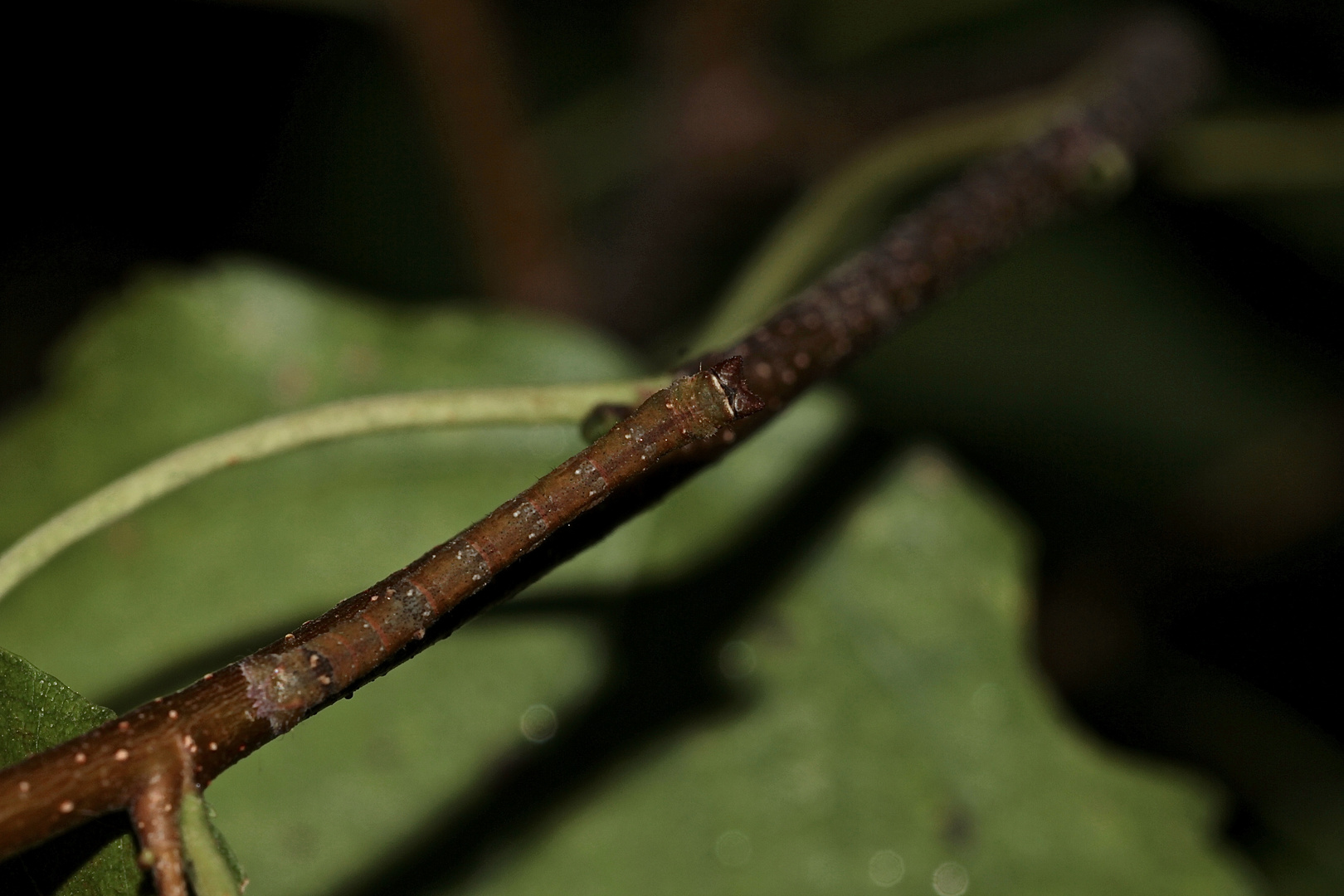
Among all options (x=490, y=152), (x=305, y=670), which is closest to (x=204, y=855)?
(x=305, y=670)

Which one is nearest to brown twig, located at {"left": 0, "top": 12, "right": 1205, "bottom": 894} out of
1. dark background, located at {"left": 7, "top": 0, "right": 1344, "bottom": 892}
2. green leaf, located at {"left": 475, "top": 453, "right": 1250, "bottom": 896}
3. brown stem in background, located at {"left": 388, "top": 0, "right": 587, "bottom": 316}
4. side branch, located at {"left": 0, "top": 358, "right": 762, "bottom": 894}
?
side branch, located at {"left": 0, "top": 358, "right": 762, "bottom": 894}

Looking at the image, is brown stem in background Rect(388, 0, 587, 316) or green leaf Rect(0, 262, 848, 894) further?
brown stem in background Rect(388, 0, 587, 316)

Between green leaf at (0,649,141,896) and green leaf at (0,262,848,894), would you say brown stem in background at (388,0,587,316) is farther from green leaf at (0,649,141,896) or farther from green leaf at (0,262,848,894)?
green leaf at (0,649,141,896)

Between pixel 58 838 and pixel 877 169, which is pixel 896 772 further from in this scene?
pixel 58 838

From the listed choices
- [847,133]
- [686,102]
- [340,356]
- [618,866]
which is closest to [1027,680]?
[618,866]

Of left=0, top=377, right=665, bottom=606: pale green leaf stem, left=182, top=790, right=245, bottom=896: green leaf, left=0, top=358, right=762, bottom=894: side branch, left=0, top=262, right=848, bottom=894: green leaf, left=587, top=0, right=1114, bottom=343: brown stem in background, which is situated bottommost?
left=182, top=790, right=245, bottom=896: green leaf

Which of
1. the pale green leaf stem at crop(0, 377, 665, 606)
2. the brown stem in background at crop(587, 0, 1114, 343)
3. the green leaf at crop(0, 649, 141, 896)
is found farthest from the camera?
the brown stem in background at crop(587, 0, 1114, 343)

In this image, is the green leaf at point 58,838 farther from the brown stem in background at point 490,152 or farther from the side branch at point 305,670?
the brown stem in background at point 490,152
